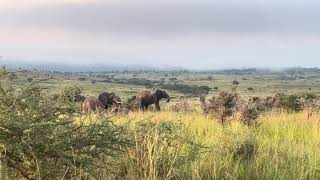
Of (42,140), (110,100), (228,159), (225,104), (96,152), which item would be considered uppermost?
(42,140)

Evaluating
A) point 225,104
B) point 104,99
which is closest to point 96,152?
point 225,104

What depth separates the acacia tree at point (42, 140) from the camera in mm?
5184

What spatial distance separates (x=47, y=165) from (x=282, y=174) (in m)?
3.05

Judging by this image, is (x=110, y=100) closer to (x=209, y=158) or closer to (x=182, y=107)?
(x=182, y=107)

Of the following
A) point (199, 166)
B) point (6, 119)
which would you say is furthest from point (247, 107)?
point (6, 119)

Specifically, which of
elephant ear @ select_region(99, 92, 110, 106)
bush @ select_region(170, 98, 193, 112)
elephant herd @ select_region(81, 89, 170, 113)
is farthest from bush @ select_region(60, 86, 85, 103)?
elephant ear @ select_region(99, 92, 110, 106)

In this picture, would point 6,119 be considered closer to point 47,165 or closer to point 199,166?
point 47,165

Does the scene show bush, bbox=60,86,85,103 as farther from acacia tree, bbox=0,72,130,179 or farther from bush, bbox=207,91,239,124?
bush, bbox=207,91,239,124

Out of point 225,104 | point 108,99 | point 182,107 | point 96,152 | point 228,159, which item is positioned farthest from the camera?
point 108,99

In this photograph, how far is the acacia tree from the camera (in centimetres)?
518

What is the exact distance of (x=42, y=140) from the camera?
17.2 ft

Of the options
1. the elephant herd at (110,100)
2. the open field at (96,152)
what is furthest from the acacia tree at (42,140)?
the elephant herd at (110,100)

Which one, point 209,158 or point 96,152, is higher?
point 96,152

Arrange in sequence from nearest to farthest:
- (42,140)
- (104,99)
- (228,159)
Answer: (42,140) → (228,159) → (104,99)
